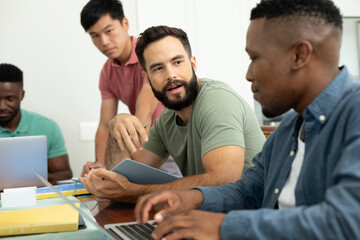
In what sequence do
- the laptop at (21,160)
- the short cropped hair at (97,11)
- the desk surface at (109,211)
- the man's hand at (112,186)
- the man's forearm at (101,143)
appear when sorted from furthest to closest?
the man's forearm at (101,143) < the short cropped hair at (97,11) < the laptop at (21,160) < the man's hand at (112,186) < the desk surface at (109,211)

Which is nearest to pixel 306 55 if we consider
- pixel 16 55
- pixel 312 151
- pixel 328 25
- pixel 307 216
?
pixel 328 25

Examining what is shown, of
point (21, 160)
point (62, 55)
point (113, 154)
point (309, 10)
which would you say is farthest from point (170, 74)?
point (62, 55)

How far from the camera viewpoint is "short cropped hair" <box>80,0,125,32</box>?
96.4 inches

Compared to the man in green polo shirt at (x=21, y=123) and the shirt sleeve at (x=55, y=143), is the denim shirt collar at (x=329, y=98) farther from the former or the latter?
the shirt sleeve at (x=55, y=143)

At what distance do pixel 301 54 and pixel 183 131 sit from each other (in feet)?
2.99

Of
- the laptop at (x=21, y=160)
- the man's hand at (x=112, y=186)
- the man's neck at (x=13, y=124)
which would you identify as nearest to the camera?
the man's hand at (x=112, y=186)

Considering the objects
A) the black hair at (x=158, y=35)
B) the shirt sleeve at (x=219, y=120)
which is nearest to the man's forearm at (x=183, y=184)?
the shirt sleeve at (x=219, y=120)

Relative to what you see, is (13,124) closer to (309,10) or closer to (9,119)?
(9,119)

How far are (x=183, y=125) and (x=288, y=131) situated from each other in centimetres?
75

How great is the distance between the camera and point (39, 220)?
1.10 meters

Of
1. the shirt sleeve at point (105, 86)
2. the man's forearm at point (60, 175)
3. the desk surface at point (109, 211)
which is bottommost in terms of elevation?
the man's forearm at point (60, 175)

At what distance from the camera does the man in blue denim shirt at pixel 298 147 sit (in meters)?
0.67

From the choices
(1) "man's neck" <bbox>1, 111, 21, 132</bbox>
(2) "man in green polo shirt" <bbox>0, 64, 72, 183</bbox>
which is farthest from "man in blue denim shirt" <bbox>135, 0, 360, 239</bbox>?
(1) "man's neck" <bbox>1, 111, 21, 132</bbox>

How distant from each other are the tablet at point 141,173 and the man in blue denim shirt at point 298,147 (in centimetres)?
28
